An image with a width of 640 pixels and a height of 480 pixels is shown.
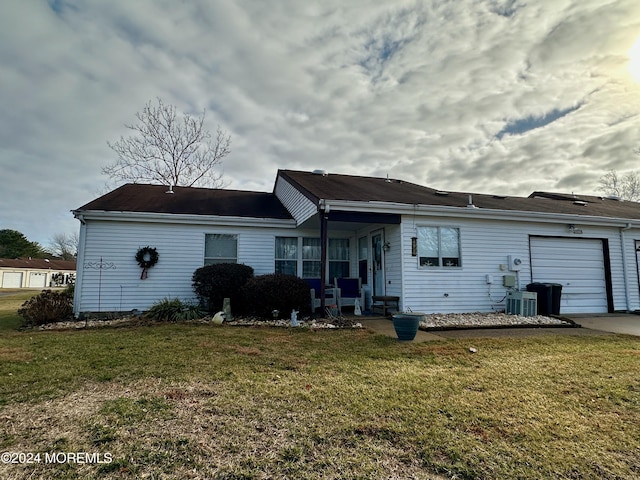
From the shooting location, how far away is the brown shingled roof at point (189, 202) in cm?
1040

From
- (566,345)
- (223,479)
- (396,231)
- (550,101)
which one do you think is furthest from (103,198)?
(550,101)

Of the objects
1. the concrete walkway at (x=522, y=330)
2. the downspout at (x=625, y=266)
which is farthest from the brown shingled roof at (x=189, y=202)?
the downspout at (x=625, y=266)

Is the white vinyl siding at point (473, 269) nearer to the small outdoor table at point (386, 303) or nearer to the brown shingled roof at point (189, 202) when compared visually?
the small outdoor table at point (386, 303)

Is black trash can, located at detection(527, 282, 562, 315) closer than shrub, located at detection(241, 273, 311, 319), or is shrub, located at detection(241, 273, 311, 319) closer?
shrub, located at detection(241, 273, 311, 319)

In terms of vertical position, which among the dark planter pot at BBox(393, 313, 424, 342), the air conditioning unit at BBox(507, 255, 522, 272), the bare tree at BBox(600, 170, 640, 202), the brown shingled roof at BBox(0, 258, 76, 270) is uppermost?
the bare tree at BBox(600, 170, 640, 202)

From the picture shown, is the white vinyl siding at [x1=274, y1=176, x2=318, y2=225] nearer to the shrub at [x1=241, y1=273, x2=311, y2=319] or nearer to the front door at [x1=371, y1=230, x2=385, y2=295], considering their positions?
the shrub at [x1=241, y1=273, x2=311, y2=319]

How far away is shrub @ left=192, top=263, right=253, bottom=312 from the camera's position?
30.8 feet

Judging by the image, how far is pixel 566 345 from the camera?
6.13 metres

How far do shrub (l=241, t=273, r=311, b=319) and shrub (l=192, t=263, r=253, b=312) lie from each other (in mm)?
654

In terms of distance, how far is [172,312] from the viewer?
8961mm

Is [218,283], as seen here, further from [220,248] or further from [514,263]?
[514,263]

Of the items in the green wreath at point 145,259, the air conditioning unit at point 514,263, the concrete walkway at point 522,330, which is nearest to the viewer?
the concrete walkway at point 522,330

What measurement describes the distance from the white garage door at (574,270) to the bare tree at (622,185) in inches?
1048

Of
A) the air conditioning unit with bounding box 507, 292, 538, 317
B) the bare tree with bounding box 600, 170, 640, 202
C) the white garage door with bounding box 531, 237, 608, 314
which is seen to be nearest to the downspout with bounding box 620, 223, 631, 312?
the white garage door with bounding box 531, 237, 608, 314
